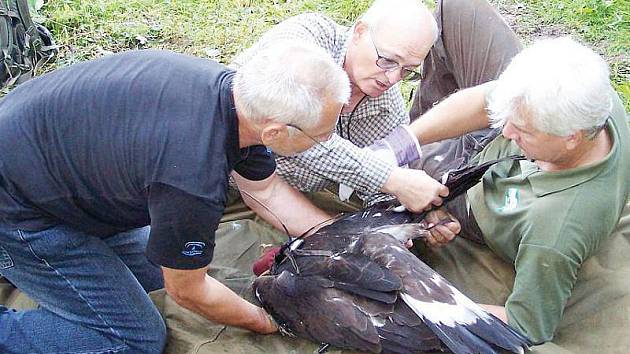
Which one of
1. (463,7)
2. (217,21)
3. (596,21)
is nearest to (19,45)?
(217,21)

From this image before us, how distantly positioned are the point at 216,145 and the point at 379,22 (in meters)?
1.10

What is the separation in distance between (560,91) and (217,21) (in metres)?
3.56

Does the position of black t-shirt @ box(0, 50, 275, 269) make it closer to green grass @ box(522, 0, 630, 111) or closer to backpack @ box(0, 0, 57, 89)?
backpack @ box(0, 0, 57, 89)

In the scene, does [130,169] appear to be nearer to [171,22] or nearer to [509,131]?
[509,131]

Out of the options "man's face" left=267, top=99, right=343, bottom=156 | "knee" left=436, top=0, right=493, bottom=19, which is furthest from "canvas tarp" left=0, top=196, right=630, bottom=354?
"knee" left=436, top=0, right=493, bottom=19

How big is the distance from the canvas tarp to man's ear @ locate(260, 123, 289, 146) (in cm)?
95

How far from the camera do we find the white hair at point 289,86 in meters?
2.04

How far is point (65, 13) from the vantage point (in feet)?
17.6

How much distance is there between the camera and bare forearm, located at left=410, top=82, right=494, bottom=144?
3.08 m

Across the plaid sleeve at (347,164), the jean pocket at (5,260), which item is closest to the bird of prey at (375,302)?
the plaid sleeve at (347,164)

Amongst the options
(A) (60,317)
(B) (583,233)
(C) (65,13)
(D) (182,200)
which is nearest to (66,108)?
(D) (182,200)

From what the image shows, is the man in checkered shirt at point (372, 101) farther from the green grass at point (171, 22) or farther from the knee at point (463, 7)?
the green grass at point (171, 22)

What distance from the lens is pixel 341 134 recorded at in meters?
3.36

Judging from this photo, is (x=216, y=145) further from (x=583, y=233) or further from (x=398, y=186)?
(x=583, y=233)
